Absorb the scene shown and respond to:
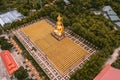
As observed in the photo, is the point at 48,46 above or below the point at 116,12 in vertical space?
below

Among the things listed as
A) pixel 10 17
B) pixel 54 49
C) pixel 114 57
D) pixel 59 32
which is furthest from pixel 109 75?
pixel 10 17

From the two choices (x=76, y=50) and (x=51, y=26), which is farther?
(x=51, y=26)

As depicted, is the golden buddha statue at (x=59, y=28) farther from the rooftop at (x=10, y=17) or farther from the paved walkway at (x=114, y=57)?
the rooftop at (x=10, y=17)

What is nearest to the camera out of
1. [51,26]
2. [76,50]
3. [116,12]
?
[76,50]

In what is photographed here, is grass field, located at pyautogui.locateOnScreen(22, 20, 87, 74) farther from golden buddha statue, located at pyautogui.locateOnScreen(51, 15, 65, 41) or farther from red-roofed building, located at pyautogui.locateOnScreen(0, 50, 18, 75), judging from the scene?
red-roofed building, located at pyautogui.locateOnScreen(0, 50, 18, 75)

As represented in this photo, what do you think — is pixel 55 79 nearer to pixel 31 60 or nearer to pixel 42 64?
pixel 42 64

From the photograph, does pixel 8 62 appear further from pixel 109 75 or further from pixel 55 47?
pixel 109 75

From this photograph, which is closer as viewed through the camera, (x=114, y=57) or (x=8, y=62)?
(x=8, y=62)

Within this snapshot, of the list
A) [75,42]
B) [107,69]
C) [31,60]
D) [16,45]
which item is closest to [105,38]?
[75,42]
